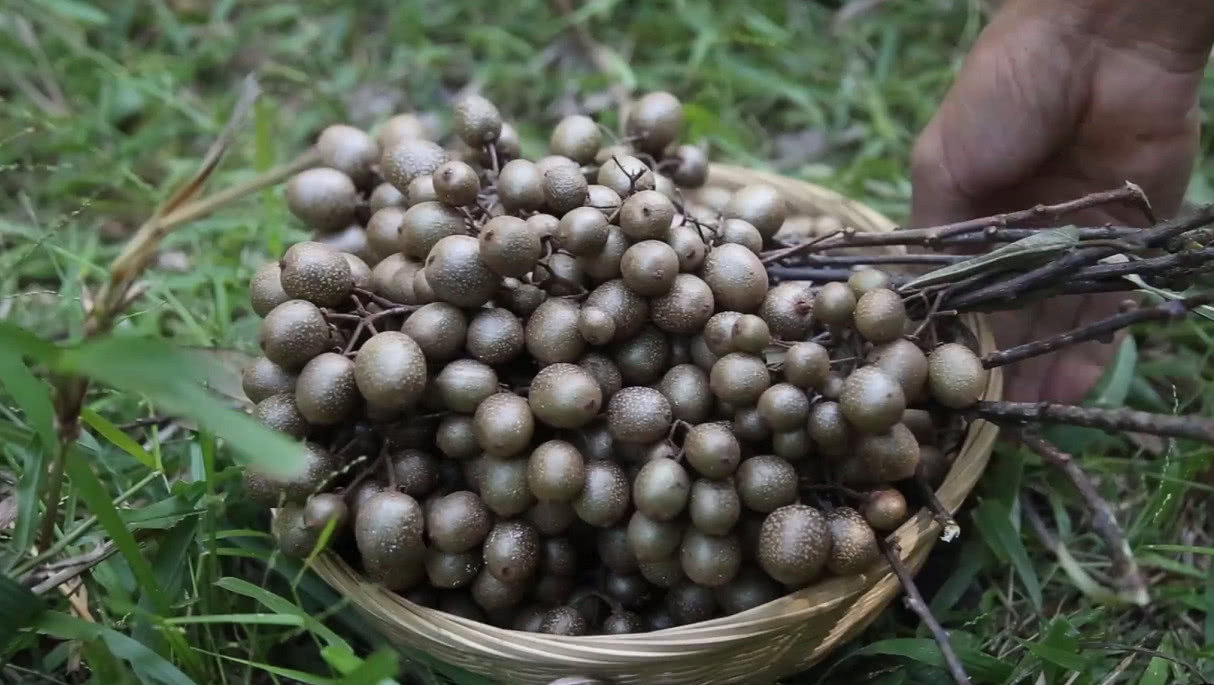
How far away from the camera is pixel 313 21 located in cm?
220

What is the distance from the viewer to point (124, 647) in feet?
3.08

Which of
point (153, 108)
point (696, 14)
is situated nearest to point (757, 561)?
point (696, 14)

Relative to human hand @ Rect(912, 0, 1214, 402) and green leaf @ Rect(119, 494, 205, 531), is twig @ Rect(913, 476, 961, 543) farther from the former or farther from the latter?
green leaf @ Rect(119, 494, 205, 531)

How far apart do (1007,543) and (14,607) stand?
1.09 meters

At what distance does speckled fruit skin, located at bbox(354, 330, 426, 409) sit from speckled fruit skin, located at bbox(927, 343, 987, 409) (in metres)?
0.52

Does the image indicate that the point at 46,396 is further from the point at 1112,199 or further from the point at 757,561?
the point at 1112,199

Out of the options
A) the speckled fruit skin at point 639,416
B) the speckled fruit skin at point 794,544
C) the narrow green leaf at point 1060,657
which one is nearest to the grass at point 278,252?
the narrow green leaf at point 1060,657

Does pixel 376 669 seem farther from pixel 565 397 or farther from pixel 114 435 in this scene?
pixel 114 435

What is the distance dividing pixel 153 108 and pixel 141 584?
1300 mm

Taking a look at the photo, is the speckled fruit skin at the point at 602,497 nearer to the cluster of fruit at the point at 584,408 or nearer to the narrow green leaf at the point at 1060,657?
the cluster of fruit at the point at 584,408

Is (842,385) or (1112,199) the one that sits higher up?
(1112,199)

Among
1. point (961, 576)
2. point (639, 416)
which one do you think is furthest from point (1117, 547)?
point (961, 576)

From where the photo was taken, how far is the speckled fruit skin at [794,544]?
2.95 ft

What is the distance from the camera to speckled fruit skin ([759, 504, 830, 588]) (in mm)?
900
